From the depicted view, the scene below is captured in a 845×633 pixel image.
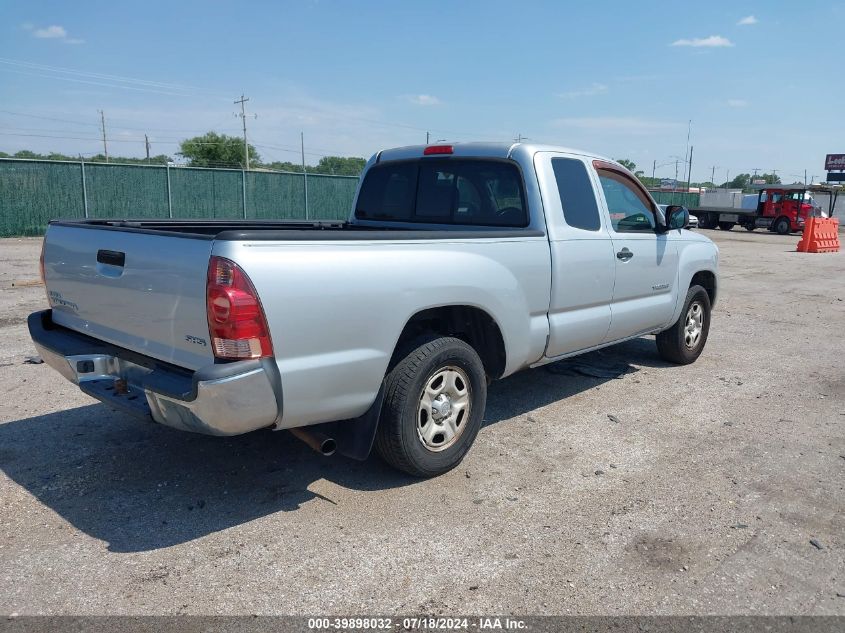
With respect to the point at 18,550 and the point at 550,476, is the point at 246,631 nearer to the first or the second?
the point at 18,550

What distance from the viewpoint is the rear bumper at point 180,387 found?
10.1ft

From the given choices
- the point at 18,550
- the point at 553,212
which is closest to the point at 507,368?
the point at 553,212

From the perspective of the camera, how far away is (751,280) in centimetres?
1499

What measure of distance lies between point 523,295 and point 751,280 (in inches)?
487

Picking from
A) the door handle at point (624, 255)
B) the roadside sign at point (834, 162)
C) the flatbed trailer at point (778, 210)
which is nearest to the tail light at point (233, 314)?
the door handle at point (624, 255)

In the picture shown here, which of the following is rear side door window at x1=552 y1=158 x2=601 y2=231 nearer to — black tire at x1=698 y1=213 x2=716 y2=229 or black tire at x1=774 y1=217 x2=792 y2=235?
black tire at x1=774 y1=217 x2=792 y2=235

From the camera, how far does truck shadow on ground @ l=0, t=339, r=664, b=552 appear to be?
359 centimetres

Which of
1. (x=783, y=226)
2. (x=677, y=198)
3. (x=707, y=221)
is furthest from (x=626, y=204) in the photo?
(x=677, y=198)

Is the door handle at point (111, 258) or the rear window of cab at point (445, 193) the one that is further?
the rear window of cab at point (445, 193)

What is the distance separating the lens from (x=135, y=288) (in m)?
3.47

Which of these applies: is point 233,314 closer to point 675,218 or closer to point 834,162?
point 675,218

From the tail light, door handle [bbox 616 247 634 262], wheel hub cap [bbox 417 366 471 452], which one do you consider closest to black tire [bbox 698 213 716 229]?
door handle [bbox 616 247 634 262]

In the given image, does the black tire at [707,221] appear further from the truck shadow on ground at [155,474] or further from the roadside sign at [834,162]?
the roadside sign at [834,162]

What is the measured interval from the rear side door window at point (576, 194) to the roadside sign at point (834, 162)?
259ft
